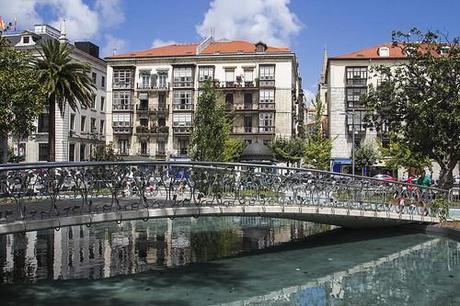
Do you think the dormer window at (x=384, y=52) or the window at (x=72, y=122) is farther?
the dormer window at (x=384, y=52)

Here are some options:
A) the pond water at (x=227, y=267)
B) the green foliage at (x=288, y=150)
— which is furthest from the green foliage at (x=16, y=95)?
the green foliage at (x=288, y=150)

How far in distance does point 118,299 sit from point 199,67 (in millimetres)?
65035

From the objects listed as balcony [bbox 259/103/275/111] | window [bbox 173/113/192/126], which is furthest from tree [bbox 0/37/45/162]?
balcony [bbox 259/103/275/111]

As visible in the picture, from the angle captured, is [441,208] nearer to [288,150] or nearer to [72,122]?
[288,150]

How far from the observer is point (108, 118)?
7956 centimetres

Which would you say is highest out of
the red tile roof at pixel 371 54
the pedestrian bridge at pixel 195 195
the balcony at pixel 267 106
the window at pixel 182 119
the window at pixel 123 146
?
the red tile roof at pixel 371 54

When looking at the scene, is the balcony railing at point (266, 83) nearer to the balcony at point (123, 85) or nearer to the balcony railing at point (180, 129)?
the balcony railing at point (180, 129)

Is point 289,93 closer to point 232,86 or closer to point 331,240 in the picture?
point 232,86

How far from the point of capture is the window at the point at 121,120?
78.6 metres

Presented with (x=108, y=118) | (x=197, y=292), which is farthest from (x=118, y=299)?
(x=108, y=118)

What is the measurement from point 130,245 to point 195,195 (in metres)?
5.95

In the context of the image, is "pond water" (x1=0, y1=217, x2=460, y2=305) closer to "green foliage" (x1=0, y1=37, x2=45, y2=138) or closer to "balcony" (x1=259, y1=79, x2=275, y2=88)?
"green foliage" (x1=0, y1=37, x2=45, y2=138)

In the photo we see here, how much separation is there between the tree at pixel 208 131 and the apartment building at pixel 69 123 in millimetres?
29141

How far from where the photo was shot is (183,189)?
18.1 metres
